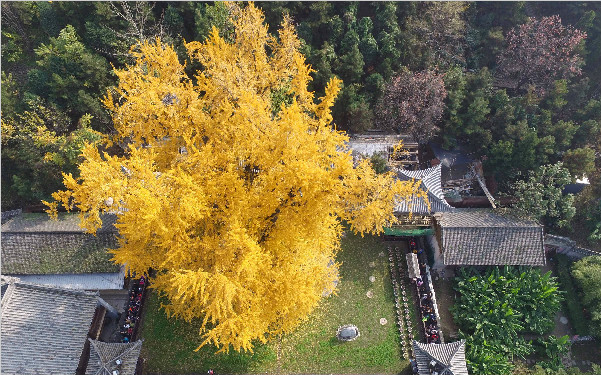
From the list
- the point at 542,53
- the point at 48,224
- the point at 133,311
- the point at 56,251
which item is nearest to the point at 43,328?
the point at 133,311

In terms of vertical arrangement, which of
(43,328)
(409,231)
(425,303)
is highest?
(409,231)

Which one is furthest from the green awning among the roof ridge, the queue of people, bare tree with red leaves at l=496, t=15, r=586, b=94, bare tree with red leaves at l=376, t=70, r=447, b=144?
the roof ridge

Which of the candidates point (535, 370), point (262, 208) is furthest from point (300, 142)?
point (535, 370)

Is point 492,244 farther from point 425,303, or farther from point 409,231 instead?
point 425,303

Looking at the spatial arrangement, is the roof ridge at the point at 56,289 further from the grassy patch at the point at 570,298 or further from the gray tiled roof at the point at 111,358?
the grassy patch at the point at 570,298

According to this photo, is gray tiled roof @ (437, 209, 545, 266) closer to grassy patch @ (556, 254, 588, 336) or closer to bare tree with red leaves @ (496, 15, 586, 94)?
grassy patch @ (556, 254, 588, 336)

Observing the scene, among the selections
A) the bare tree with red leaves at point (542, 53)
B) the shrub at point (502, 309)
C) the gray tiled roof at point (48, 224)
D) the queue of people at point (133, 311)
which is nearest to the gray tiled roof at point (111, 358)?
the queue of people at point (133, 311)

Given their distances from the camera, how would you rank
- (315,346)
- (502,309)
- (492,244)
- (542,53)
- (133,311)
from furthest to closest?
(542,53) < (492,244) < (133,311) < (502,309) < (315,346)

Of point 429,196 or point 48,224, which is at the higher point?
point 429,196
